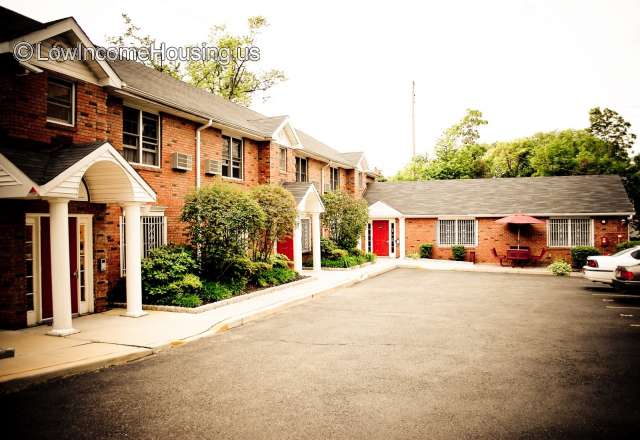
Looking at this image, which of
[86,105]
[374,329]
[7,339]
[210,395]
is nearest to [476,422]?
[210,395]

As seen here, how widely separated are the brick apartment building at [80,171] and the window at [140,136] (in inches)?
1.2

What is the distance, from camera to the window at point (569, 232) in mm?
22641

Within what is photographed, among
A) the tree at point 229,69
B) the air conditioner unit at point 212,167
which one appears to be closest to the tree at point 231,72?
the tree at point 229,69

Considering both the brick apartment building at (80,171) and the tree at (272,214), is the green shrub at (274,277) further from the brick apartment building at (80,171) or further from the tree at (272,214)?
the brick apartment building at (80,171)

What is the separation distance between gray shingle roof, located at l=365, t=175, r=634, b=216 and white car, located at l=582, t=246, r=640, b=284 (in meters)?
9.93

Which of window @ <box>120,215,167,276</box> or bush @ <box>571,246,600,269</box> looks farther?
bush @ <box>571,246,600,269</box>

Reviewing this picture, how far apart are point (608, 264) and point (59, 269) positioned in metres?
15.9

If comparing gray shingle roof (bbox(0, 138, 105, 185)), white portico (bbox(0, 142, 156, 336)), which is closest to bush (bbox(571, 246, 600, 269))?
white portico (bbox(0, 142, 156, 336))

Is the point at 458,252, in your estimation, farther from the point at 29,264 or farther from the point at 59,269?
the point at 29,264

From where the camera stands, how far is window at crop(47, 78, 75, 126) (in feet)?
30.1

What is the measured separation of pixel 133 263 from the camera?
31.2ft

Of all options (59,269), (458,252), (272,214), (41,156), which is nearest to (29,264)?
(59,269)

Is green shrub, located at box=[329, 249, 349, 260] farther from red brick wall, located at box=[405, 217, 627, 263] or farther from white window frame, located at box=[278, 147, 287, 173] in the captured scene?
red brick wall, located at box=[405, 217, 627, 263]

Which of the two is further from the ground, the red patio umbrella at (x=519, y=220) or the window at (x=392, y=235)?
the red patio umbrella at (x=519, y=220)
